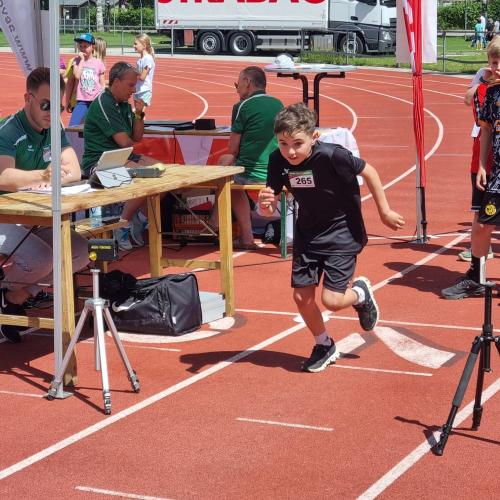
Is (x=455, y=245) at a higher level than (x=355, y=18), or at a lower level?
lower

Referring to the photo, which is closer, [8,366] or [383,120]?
[8,366]

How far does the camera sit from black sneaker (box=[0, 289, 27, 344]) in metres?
8.02

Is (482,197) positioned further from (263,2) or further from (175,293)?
(263,2)

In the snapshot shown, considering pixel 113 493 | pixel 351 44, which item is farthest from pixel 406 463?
pixel 351 44

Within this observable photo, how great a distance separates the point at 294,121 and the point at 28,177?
72.2 inches

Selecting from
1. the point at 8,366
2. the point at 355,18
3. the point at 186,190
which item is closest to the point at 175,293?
the point at 8,366

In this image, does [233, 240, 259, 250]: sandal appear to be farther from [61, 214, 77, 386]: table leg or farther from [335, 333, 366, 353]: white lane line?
[61, 214, 77, 386]: table leg

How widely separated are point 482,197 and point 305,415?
3.47 metres

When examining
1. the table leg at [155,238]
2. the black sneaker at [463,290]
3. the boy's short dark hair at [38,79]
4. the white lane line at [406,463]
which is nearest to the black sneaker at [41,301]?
the table leg at [155,238]

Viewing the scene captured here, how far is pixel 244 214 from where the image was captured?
11.5 meters

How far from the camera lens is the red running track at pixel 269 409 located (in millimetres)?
5543

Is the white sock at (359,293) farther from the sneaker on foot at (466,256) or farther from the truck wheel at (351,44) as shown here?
the truck wheel at (351,44)

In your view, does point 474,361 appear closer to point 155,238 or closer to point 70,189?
point 70,189

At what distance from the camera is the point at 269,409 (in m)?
6.61
